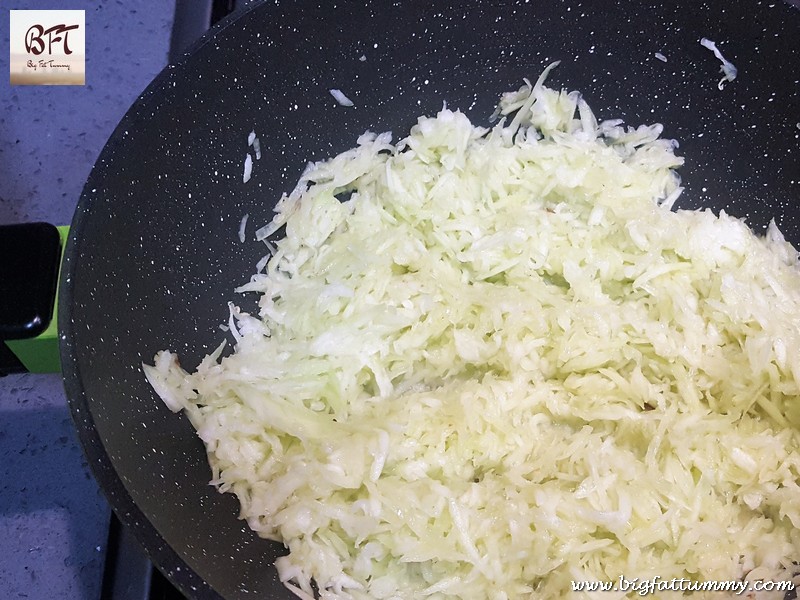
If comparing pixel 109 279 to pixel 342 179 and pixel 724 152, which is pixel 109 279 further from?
pixel 724 152

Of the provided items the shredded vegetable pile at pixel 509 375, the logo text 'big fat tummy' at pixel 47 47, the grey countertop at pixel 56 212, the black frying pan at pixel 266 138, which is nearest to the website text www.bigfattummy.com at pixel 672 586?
the shredded vegetable pile at pixel 509 375

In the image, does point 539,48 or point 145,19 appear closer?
point 539,48

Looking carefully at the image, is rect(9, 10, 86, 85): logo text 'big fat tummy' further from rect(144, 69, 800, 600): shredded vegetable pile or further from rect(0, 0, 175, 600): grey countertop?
rect(144, 69, 800, 600): shredded vegetable pile

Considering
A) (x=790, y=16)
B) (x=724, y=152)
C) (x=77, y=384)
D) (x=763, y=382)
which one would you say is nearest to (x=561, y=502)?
(x=763, y=382)

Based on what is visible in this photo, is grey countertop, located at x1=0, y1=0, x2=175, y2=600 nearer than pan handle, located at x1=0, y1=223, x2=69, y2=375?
No

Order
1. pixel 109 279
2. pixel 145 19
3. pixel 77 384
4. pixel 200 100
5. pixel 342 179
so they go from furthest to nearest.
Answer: pixel 145 19 → pixel 342 179 → pixel 200 100 → pixel 109 279 → pixel 77 384

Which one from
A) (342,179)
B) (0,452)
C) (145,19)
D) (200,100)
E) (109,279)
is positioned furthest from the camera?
(145,19)

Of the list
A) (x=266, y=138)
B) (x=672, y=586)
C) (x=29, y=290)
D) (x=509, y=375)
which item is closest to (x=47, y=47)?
(x=266, y=138)

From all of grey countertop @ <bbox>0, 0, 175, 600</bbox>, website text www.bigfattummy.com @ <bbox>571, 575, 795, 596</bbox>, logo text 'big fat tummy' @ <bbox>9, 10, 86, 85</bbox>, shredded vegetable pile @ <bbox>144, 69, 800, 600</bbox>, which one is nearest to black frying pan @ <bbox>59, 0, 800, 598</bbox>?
shredded vegetable pile @ <bbox>144, 69, 800, 600</bbox>
